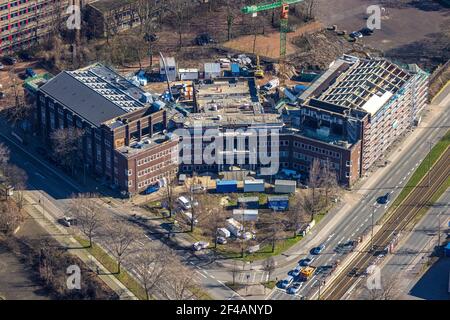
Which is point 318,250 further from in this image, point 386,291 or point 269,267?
point 386,291

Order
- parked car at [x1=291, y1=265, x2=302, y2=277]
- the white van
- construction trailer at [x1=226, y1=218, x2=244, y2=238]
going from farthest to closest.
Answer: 1. the white van
2. construction trailer at [x1=226, y1=218, x2=244, y2=238]
3. parked car at [x1=291, y1=265, x2=302, y2=277]

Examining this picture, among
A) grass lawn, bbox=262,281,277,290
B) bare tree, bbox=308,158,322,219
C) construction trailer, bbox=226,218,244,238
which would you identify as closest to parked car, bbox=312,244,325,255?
bare tree, bbox=308,158,322,219

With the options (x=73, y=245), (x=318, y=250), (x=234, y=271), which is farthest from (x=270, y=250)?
(x=73, y=245)

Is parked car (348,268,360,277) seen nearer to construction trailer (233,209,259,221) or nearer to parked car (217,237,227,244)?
construction trailer (233,209,259,221)

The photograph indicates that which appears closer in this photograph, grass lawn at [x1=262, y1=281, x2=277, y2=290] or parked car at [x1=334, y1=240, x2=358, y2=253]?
grass lawn at [x1=262, y1=281, x2=277, y2=290]

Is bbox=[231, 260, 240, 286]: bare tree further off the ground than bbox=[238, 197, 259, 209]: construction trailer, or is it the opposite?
bbox=[238, 197, 259, 209]: construction trailer
